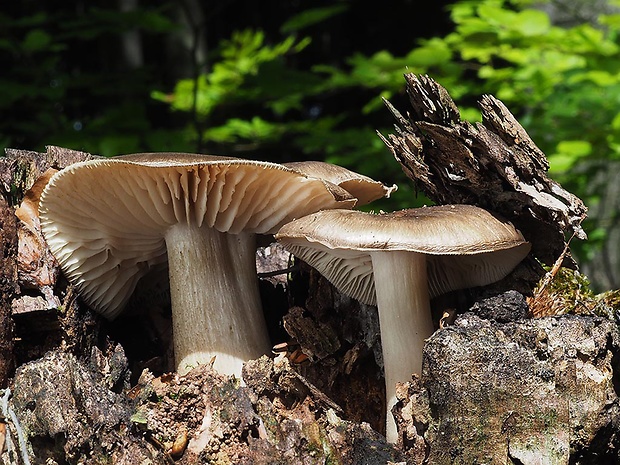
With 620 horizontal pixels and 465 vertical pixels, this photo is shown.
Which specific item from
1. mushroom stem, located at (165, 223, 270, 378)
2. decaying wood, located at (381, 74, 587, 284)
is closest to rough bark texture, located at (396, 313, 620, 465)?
decaying wood, located at (381, 74, 587, 284)

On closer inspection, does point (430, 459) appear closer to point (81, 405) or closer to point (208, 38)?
point (81, 405)

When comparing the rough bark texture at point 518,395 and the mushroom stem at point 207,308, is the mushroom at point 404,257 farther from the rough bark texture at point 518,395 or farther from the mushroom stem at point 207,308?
the mushroom stem at point 207,308

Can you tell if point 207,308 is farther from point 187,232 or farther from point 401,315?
point 401,315

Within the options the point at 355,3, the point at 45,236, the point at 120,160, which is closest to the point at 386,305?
the point at 120,160

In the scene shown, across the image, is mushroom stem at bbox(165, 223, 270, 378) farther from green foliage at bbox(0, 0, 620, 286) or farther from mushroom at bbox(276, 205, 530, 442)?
green foliage at bbox(0, 0, 620, 286)

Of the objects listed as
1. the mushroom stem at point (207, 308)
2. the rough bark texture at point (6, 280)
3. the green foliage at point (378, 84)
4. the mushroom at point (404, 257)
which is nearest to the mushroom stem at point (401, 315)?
the mushroom at point (404, 257)
